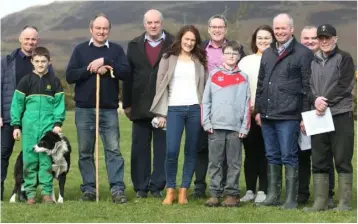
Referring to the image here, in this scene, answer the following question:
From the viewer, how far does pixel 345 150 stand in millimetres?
8258

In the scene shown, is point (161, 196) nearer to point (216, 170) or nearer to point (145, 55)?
point (216, 170)

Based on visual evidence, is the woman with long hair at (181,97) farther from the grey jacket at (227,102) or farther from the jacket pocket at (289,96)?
the jacket pocket at (289,96)

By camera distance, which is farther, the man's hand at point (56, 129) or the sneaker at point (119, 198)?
the sneaker at point (119, 198)

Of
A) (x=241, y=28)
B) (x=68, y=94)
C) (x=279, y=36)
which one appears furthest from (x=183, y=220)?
(x=241, y=28)

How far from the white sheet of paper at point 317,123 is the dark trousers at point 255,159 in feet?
3.08

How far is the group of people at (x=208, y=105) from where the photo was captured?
8.41m

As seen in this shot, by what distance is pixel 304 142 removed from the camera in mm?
8711

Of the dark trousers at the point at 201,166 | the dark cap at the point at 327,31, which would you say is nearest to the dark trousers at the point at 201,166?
the dark trousers at the point at 201,166

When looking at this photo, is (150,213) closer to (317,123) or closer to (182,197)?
(182,197)

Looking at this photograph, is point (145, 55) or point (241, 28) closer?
point (145, 55)

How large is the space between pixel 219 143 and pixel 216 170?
0.32 metres

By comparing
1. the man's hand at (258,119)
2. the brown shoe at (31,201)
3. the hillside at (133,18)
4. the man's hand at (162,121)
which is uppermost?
the hillside at (133,18)

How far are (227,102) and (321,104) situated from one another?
1078mm

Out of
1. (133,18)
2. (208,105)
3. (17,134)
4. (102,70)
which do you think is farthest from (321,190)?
(133,18)
